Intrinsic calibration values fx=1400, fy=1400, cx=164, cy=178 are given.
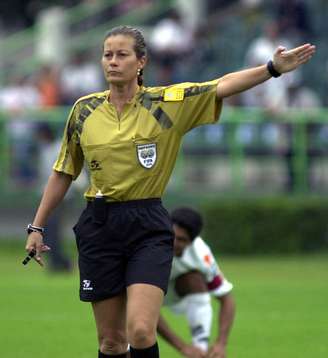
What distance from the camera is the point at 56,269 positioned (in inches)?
790

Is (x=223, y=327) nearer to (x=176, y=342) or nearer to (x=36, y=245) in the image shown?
(x=176, y=342)

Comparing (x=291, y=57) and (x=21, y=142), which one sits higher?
(x=291, y=57)

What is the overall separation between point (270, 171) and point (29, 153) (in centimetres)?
408

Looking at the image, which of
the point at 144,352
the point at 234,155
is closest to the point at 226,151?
the point at 234,155

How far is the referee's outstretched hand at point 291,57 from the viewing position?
830 centimetres

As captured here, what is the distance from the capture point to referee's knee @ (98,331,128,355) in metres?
8.73

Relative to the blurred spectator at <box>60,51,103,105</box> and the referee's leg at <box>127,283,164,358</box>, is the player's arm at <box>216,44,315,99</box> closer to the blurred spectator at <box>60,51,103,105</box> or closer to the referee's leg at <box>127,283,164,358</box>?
the referee's leg at <box>127,283,164,358</box>

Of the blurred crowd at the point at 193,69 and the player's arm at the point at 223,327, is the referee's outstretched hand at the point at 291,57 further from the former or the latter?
the blurred crowd at the point at 193,69

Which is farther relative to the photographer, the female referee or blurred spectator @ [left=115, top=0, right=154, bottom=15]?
blurred spectator @ [left=115, top=0, right=154, bottom=15]

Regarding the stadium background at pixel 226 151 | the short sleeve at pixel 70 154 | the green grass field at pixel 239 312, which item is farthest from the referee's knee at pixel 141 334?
the stadium background at pixel 226 151

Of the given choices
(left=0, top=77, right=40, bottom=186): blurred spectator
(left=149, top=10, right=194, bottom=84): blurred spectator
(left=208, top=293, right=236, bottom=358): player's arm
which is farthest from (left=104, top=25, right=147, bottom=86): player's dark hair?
(left=149, top=10, right=194, bottom=84): blurred spectator

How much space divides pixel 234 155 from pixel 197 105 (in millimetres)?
14634

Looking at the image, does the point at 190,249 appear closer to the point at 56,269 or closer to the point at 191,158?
the point at 56,269

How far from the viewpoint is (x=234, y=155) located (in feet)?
76.3
